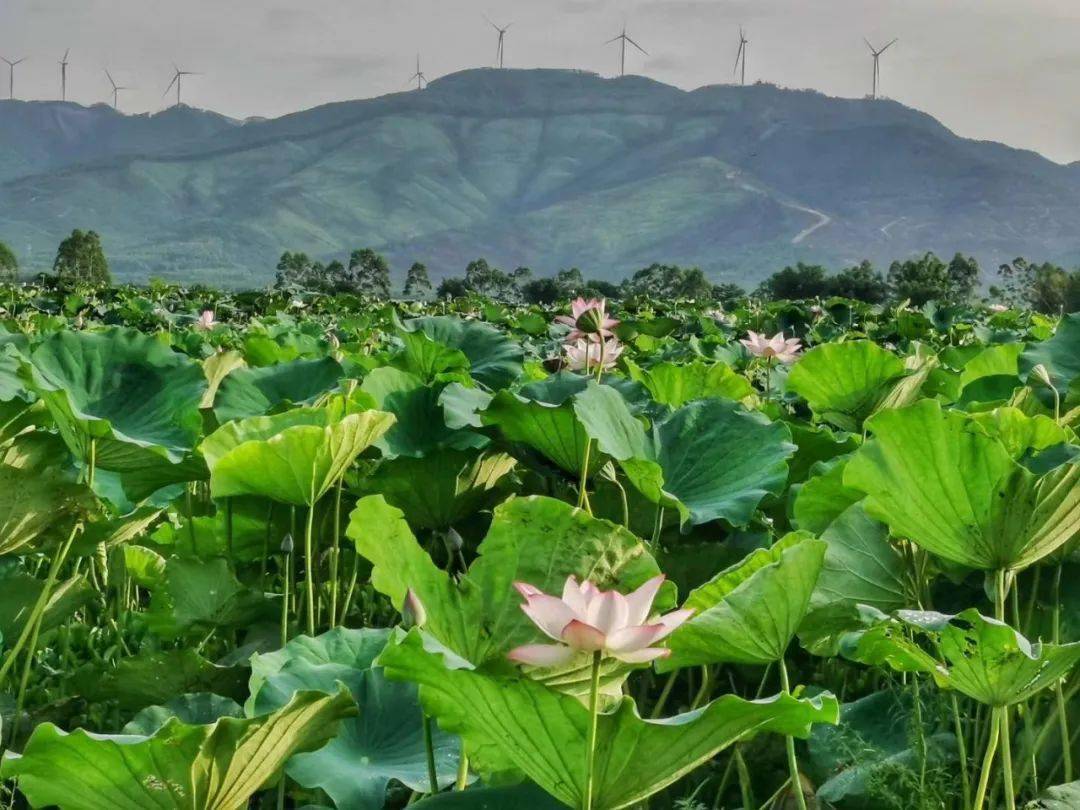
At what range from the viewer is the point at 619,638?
854 mm

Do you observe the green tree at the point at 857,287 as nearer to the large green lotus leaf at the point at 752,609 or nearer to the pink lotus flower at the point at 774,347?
the pink lotus flower at the point at 774,347

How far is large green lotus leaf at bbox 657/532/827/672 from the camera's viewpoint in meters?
1.14

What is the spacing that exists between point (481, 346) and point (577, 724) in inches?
82.8

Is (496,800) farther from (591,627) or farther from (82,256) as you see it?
(82,256)

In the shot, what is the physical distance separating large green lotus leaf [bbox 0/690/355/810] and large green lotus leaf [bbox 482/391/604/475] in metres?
0.80

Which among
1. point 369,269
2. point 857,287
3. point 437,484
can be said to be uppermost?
point 369,269

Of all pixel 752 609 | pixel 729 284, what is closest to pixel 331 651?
pixel 752 609

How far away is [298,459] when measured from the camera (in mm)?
1646

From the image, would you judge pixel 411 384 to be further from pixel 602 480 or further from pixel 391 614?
pixel 391 614

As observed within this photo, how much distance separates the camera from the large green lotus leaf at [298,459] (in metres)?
1.61

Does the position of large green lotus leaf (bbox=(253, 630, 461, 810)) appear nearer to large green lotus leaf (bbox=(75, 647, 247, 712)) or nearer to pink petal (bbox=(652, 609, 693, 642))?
large green lotus leaf (bbox=(75, 647, 247, 712))

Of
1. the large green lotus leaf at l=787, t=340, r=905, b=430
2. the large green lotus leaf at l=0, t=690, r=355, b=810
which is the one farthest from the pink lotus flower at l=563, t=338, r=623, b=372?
the large green lotus leaf at l=0, t=690, r=355, b=810

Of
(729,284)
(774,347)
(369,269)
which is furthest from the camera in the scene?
(369,269)

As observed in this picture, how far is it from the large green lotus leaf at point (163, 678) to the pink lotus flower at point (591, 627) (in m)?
0.93
